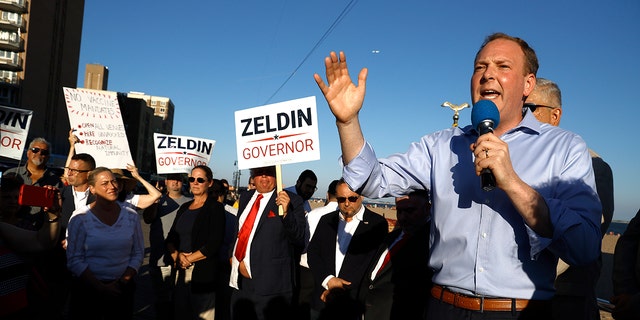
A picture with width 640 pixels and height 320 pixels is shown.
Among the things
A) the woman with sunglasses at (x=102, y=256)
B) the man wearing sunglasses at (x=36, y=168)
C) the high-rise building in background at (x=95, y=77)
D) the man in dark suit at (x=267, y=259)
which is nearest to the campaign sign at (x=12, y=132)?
the man wearing sunglasses at (x=36, y=168)

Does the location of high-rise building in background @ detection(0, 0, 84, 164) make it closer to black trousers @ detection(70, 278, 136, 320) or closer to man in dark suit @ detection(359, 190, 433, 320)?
black trousers @ detection(70, 278, 136, 320)

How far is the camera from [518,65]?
7.16 ft

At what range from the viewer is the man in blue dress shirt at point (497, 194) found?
181cm

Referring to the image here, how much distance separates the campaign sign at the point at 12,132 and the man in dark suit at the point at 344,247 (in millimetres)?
4916

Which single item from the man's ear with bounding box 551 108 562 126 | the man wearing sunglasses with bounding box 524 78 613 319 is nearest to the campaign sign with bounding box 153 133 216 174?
the man's ear with bounding box 551 108 562 126

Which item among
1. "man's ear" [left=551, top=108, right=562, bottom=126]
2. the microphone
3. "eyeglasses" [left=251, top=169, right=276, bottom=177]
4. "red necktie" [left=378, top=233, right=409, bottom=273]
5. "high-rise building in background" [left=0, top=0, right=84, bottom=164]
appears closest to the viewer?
the microphone

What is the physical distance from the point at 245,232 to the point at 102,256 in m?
1.56

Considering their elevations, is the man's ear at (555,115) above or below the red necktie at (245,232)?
above

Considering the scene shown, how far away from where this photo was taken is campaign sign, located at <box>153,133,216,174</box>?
8.30 meters

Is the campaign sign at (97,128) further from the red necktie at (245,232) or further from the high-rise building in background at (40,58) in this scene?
the high-rise building in background at (40,58)

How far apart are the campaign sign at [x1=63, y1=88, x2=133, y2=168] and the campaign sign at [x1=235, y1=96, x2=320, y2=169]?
2.32 m

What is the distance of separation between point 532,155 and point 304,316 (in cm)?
466

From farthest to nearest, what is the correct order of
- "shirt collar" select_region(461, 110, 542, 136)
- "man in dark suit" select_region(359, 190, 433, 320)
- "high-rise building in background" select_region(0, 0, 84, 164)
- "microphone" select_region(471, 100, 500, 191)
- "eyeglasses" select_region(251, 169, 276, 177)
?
"high-rise building in background" select_region(0, 0, 84, 164) < "eyeglasses" select_region(251, 169, 276, 177) < "man in dark suit" select_region(359, 190, 433, 320) < "shirt collar" select_region(461, 110, 542, 136) < "microphone" select_region(471, 100, 500, 191)

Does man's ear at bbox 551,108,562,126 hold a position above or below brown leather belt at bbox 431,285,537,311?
above
